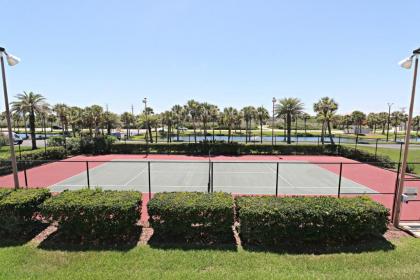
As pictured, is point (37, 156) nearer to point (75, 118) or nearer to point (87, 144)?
point (87, 144)

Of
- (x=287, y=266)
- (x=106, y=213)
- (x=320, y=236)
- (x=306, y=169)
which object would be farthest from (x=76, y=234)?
(x=306, y=169)

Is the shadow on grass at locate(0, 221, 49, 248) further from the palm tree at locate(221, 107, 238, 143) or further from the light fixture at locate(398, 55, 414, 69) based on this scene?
the palm tree at locate(221, 107, 238, 143)

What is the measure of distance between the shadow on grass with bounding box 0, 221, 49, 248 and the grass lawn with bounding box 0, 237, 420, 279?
401mm

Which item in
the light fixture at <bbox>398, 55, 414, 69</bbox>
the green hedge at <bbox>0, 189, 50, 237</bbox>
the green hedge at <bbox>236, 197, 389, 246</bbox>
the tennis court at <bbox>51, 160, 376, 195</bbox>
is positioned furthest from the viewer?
the tennis court at <bbox>51, 160, 376, 195</bbox>

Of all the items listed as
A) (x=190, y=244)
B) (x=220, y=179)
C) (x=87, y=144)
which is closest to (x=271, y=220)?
(x=190, y=244)

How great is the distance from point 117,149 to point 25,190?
78.2 ft

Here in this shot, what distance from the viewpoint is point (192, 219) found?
6.90m

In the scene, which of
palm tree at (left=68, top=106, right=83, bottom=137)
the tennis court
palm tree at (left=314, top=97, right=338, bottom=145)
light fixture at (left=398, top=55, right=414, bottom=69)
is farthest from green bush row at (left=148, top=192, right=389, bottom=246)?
palm tree at (left=68, top=106, right=83, bottom=137)

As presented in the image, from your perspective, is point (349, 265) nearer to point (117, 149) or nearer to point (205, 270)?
point (205, 270)

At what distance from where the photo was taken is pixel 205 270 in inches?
219

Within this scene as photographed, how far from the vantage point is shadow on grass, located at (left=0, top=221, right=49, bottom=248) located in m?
6.92

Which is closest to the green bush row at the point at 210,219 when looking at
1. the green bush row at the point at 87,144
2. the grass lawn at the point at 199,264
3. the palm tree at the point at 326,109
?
the grass lawn at the point at 199,264

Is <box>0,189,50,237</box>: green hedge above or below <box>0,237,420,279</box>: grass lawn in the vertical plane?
above

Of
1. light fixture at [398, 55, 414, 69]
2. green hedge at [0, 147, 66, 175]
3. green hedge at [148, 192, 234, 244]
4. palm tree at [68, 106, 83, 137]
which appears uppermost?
light fixture at [398, 55, 414, 69]
